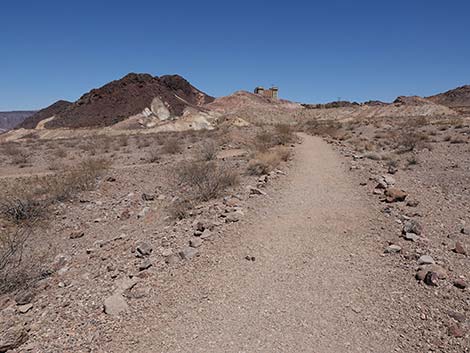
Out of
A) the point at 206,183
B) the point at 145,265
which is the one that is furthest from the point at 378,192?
the point at 145,265

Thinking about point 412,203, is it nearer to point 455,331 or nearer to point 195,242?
point 455,331

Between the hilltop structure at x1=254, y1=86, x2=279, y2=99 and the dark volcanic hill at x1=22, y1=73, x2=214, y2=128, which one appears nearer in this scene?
the dark volcanic hill at x1=22, y1=73, x2=214, y2=128

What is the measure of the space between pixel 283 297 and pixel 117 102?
57560 mm

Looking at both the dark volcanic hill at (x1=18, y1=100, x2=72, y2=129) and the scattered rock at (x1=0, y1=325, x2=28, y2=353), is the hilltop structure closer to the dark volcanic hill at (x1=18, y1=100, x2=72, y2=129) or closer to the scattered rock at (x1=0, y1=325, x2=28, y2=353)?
the dark volcanic hill at (x1=18, y1=100, x2=72, y2=129)

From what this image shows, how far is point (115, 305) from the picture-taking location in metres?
3.62

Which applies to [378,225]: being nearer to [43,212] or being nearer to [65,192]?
[43,212]

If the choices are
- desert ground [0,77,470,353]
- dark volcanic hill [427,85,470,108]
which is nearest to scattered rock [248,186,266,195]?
desert ground [0,77,470,353]

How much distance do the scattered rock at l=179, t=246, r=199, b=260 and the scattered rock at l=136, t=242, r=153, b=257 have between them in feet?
1.77

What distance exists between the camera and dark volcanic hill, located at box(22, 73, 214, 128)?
5153cm

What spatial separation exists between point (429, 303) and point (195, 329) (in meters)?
2.50

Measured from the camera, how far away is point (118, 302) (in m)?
3.66

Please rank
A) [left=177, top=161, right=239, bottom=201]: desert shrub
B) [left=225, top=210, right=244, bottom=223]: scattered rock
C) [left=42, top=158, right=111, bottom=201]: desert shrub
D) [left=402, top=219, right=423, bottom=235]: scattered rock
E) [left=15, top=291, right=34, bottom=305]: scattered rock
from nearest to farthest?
[left=15, top=291, right=34, bottom=305]: scattered rock → [left=402, top=219, right=423, bottom=235]: scattered rock → [left=225, top=210, right=244, bottom=223]: scattered rock → [left=177, top=161, right=239, bottom=201]: desert shrub → [left=42, top=158, right=111, bottom=201]: desert shrub

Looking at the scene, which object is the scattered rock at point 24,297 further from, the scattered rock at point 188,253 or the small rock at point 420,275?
the small rock at point 420,275

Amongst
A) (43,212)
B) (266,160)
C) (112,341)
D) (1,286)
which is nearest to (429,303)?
(112,341)
